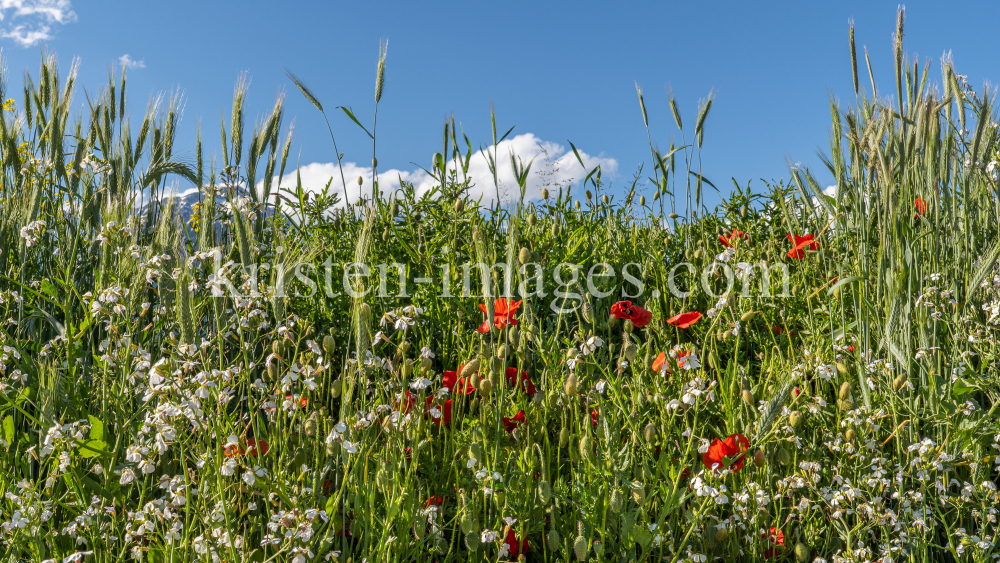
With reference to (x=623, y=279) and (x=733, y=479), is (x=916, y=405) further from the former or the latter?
(x=623, y=279)

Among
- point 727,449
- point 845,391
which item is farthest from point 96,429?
point 845,391

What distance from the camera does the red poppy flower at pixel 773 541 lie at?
1.37 metres

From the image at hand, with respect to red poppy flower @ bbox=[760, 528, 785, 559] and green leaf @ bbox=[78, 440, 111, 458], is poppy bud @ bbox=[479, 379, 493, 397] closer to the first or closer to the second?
red poppy flower @ bbox=[760, 528, 785, 559]

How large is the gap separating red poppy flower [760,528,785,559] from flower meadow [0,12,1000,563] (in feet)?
0.07

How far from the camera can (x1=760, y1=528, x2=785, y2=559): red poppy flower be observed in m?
1.37

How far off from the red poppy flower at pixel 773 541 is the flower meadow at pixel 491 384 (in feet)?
0.07

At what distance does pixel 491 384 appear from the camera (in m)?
Answer: 1.28

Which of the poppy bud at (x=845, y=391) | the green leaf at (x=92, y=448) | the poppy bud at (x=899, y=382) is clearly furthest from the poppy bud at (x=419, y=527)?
the poppy bud at (x=899, y=382)

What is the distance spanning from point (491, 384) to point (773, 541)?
30.2 inches

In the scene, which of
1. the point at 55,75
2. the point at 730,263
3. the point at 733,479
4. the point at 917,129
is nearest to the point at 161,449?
the point at 733,479

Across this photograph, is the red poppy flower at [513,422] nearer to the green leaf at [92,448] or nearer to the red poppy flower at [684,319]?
the red poppy flower at [684,319]

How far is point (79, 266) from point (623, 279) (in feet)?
6.96

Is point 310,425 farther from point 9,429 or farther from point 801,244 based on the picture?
point 801,244

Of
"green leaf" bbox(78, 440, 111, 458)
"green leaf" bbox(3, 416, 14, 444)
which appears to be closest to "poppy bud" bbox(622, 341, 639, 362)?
"green leaf" bbox(78, 440, 111, 458)
